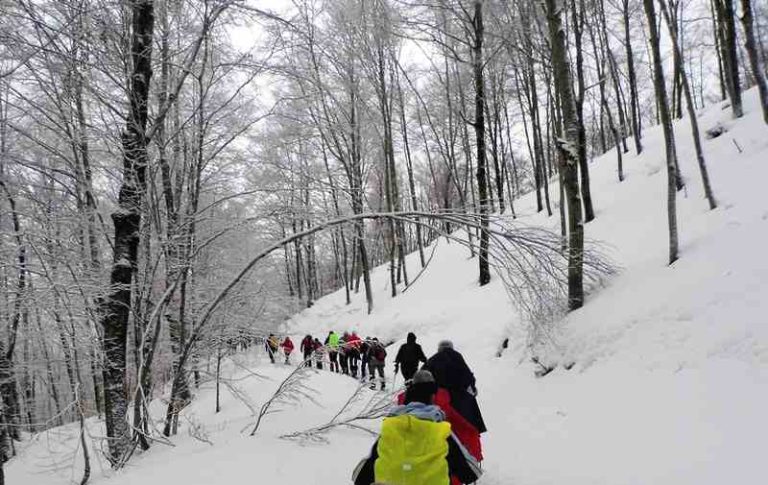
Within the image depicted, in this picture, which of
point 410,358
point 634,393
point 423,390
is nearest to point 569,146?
point 634,393

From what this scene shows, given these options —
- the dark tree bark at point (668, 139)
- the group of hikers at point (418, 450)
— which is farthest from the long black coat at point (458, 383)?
the dark tree bark at point (668, 139)

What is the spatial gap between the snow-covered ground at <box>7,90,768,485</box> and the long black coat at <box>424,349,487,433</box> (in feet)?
3.32

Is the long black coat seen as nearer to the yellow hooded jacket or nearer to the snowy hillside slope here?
the snowy hillside slope

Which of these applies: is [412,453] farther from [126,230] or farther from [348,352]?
[348,352]

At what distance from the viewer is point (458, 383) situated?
5.47 metres

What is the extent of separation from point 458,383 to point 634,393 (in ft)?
8.38

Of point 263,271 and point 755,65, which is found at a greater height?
point 755,65

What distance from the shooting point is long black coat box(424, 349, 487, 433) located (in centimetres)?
537

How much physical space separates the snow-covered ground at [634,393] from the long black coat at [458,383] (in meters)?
1.01

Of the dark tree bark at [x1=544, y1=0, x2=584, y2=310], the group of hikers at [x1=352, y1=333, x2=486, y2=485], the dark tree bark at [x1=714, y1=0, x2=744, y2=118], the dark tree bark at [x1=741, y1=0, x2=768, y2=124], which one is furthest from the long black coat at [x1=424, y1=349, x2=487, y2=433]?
the dark tree bark at [x1=714, y1=0, x2=744, y2=118]

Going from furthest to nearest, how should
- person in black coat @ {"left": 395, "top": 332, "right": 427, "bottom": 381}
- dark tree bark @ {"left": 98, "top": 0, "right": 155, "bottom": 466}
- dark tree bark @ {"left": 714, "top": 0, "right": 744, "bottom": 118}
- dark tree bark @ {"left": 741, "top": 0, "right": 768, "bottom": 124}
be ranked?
dark tree bark @ {"left": 714, "top": 0, "right": 744, "bottom": 118} < dark tree bark @ {"left": 741, "top": 0, "right": 768, "bottom": 124} < person in black coat @ {"left": 395, "top": 332, "right": 427, "bottom": 381} < dark tree bark @ {"left": 98, "top": 0, "right": 155, "bottom": 466}

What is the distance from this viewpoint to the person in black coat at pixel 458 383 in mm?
5371

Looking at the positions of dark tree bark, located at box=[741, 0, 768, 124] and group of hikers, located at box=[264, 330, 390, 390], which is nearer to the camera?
group of hikers, located at box=[264, 330, 390, 390]

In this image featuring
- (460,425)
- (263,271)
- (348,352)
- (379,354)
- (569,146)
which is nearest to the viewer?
(460,425)
